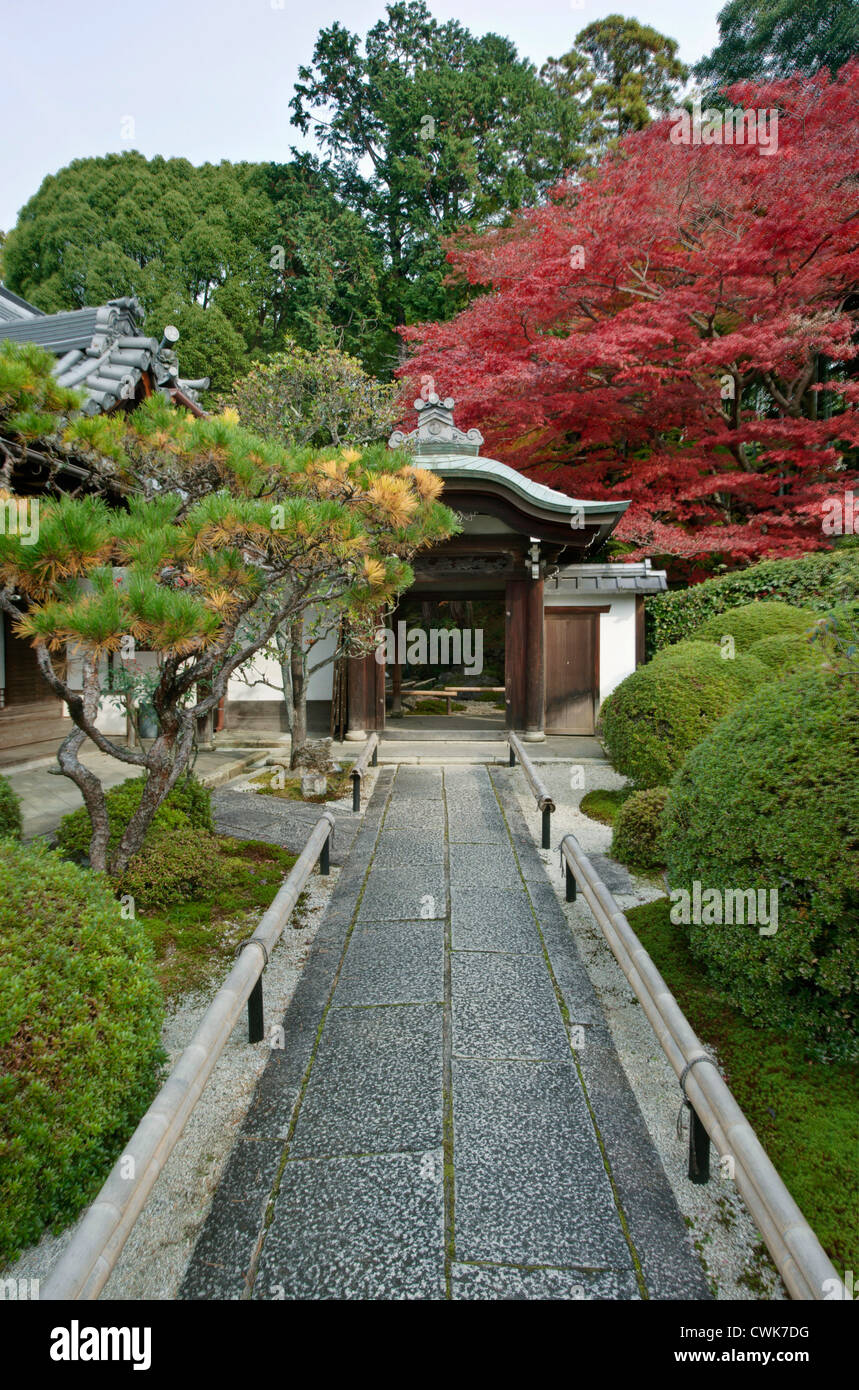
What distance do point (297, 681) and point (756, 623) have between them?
6.03 meters

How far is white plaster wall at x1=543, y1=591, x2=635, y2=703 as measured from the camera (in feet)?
43.7

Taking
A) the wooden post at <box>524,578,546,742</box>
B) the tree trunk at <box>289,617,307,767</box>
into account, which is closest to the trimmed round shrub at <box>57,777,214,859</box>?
the tree trunk at <box>289,617,307,767</box>

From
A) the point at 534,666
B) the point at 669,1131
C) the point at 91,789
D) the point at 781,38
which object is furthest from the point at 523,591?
the point at 781,38

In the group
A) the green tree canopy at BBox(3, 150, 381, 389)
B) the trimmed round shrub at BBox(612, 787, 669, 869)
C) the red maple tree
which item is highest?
the green tree canopy at BBox(3, 150, 381, 389)

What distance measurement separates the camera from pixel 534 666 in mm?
12078

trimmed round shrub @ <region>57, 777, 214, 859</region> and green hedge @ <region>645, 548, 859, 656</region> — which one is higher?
green hedge @ <region>645, 548, 859, 656</region>

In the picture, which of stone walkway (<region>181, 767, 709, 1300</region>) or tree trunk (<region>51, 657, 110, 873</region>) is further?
tree trunk (<region>51, 657, 110, 873</region>)

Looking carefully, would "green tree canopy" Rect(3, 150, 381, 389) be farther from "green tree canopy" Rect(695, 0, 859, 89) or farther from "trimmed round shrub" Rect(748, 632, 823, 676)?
"trimmed round shrub" Rect(748, 632, 823, 676)

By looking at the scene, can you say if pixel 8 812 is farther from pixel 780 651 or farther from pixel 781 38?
pixel 781 38

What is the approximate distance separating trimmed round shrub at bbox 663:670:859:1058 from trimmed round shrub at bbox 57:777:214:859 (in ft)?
13.2

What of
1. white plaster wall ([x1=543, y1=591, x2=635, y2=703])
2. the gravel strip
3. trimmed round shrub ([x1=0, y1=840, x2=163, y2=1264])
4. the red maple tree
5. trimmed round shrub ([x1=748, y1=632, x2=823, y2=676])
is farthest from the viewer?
white plaster wall ([x1=543, y1=591, x2=635, y2=703])

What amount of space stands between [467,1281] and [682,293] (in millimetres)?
14853
